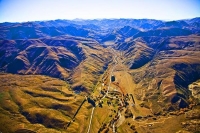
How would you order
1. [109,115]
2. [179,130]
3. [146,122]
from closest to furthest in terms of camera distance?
[179,130] → [146,122] → [109,115]

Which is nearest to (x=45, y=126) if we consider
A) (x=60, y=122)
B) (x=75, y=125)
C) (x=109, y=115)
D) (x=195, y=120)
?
(x=60, y=122)

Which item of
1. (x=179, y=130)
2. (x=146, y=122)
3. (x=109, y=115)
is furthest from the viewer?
(x=109, y=115)

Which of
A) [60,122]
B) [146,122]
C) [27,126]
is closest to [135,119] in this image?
[146,122]

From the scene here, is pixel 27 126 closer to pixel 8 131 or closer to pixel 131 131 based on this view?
pixel 8 131

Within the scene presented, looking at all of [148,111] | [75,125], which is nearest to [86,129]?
[75,125]

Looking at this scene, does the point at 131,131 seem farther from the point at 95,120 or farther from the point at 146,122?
the point at 95,120

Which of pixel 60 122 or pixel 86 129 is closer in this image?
pixel 86 129

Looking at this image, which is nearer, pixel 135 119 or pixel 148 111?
pixel 135 119
